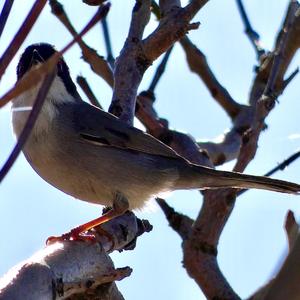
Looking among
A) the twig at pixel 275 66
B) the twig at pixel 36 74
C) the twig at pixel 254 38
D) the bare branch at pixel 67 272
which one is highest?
the twig at pixel 254 38

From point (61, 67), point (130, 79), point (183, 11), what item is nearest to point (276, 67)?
point (183, 11)

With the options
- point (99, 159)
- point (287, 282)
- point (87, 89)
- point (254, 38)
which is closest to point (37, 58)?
point (99, 159)

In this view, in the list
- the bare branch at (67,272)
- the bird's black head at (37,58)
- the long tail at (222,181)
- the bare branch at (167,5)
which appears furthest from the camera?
the bare branch at (167,5)

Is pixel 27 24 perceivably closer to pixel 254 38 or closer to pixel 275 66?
pixel 275 66

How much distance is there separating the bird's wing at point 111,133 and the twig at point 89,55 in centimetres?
77

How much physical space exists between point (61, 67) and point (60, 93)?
0.27 metres

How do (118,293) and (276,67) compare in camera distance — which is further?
(276,67)

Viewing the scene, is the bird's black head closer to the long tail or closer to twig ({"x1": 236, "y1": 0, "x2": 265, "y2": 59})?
the long tail

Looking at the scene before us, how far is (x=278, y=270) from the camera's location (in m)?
0.96

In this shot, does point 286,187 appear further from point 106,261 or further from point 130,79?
point 106,261

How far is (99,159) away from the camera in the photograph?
164 inches

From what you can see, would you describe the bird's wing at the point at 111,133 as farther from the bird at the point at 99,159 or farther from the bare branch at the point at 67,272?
the bare branch at the point at 67,272

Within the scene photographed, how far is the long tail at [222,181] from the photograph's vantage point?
159 inches

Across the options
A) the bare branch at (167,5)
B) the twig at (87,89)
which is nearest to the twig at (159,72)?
the twig at (87,89)
